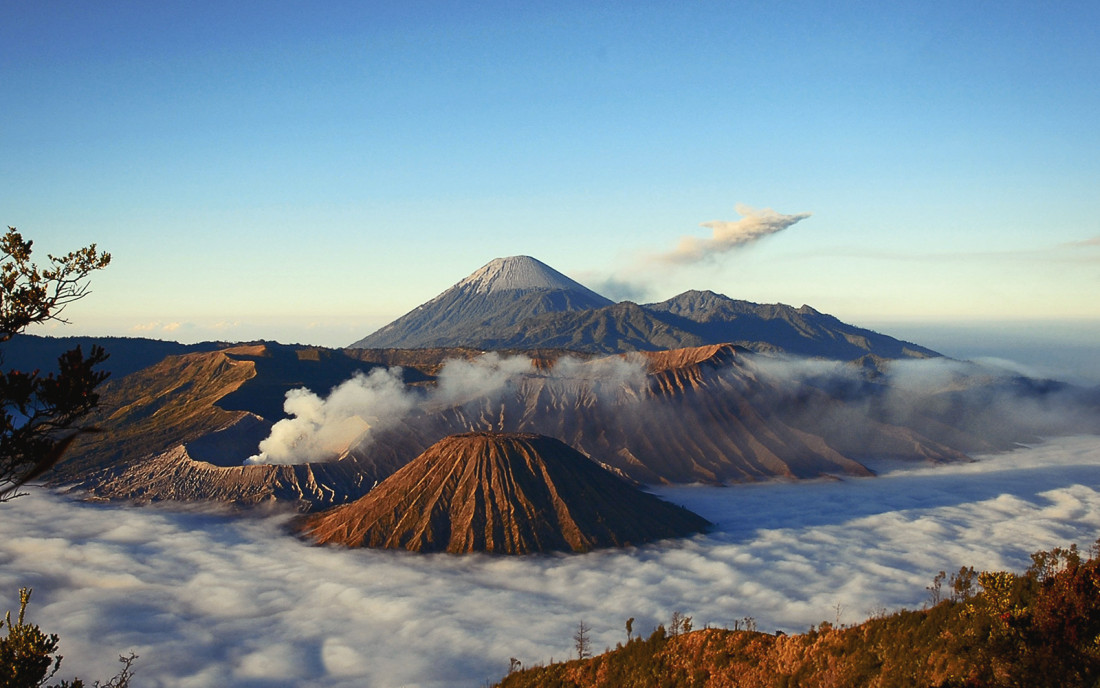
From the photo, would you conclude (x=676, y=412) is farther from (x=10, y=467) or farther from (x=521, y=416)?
(x=10, y=467)

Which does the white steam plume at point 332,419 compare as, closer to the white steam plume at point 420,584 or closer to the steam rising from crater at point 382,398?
the steam rising from crater at point 382,398

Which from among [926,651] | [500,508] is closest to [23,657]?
[926,651]

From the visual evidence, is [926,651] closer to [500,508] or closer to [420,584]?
[420,584]

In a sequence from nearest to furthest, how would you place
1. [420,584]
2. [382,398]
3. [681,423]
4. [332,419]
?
[420,584], [332,419], [382,398], [681,423]

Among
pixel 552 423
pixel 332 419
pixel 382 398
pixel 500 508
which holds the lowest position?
pixel 500 508

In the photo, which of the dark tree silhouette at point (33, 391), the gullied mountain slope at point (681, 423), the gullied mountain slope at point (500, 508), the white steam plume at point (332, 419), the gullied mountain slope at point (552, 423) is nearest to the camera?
the dark tree silhouette at point (33, 391)

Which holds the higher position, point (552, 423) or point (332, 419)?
point (332, 419)

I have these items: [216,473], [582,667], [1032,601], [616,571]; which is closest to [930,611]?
[1032,601]

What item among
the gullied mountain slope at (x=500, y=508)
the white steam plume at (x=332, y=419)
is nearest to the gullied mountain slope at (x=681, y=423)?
the white steam plume at (x=332, y=419)
